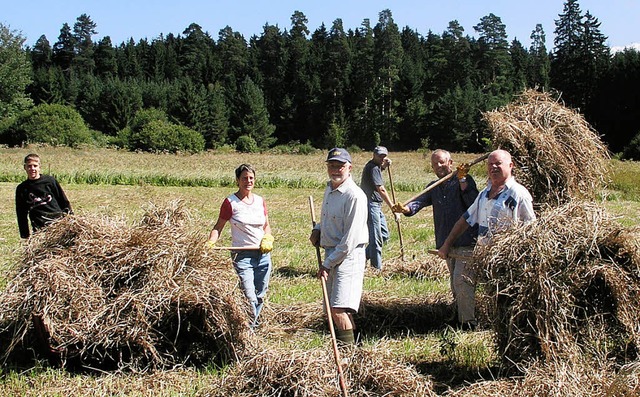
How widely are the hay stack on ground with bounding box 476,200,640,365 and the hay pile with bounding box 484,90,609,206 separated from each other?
166 cm

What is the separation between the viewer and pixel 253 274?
20.9 feet

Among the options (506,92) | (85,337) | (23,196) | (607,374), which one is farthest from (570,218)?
(506,92)

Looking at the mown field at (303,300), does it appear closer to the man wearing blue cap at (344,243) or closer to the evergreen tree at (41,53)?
the man wearing blue cap at (344,243)

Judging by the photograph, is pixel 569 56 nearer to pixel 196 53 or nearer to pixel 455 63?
pixel 455 63

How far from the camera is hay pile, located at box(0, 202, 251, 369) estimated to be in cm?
511

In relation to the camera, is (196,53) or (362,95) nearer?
(362,95)

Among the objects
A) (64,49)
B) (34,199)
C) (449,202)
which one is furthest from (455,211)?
(64,49)

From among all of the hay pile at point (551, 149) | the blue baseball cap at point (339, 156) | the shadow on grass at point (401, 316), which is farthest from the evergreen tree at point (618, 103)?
the blue baseball cap at point (339, 156)

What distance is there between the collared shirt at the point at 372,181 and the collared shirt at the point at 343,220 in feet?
11.9

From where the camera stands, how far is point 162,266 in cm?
535

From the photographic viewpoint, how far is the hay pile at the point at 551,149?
6477 millimetres

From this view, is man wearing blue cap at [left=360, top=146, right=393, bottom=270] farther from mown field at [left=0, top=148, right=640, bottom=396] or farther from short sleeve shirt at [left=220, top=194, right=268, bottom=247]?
short sleeve shirt at [left=220, top=194, right=268, bottom=247]

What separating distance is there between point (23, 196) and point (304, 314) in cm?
362

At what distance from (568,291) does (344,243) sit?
176cm
